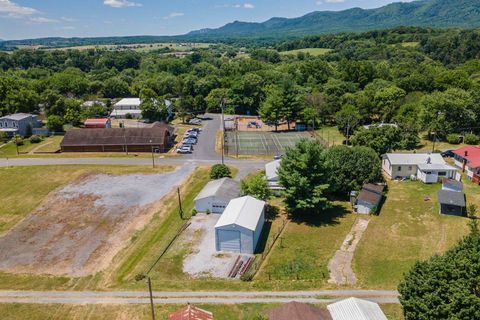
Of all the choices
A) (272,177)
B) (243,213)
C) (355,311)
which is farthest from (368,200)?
(355,311)

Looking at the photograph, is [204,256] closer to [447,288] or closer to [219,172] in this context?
[219,172]

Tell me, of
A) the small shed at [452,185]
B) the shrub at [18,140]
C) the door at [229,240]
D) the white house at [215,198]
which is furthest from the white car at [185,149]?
the small shed at [452,185]

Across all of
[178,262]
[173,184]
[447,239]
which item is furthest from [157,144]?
[447,239]

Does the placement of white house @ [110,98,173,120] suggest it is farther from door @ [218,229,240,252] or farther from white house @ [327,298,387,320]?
white house @ [327,298,387,320]

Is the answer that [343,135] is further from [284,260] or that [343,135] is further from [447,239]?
[284,260]

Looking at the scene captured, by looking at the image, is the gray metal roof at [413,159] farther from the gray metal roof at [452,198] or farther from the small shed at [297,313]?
the small shed at [297,313]

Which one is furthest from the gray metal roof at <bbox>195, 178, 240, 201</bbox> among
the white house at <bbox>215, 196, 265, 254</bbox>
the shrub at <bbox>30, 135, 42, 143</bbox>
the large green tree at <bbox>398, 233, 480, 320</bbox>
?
the shrub at <bbox>30, 135, 42, 143</bbox>
